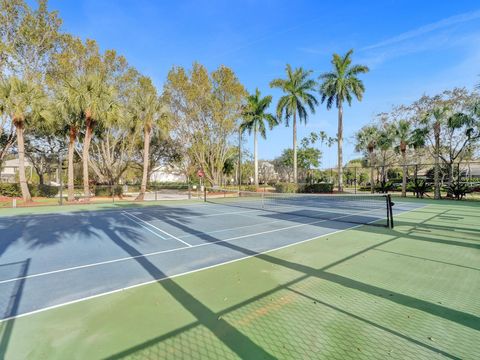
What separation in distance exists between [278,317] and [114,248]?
5.31m

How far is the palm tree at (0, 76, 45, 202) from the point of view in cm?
1789

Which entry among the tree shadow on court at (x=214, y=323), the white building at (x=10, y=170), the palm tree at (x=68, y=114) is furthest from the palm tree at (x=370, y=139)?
the white building at (x=10, y=170)

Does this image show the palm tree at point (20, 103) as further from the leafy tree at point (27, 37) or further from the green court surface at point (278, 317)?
the green court surface at point (278, 317)

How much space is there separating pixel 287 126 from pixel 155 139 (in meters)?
17.7

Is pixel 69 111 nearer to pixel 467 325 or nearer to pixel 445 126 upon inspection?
pixel 467 325

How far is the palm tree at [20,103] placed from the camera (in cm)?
1789

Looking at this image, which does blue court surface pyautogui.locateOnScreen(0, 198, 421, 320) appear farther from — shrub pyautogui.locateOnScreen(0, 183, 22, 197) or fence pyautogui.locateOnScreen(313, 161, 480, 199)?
fence pyautogui.locateOnScreen(313, 161, 480, 199)

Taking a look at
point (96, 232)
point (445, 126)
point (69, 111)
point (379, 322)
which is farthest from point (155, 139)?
point (379, 322)

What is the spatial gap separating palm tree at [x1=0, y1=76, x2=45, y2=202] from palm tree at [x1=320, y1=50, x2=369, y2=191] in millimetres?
27506

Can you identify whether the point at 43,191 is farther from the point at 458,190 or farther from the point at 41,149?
the point at 458,190

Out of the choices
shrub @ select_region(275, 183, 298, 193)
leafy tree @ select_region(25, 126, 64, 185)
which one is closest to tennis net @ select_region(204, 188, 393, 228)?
shrub @ select_region(275, 183, 298, 193)

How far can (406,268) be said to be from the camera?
5.49m

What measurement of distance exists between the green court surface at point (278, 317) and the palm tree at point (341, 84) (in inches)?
1033

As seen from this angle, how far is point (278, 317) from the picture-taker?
3.58 meters
